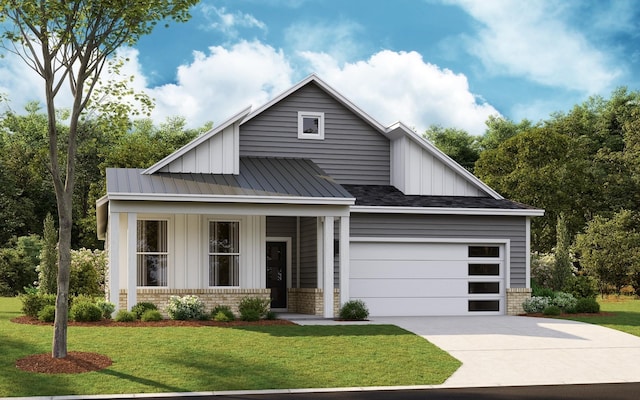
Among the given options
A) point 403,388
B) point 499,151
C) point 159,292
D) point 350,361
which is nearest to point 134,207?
point 159,292

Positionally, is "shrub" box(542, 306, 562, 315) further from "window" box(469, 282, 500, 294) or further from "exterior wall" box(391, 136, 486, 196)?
"exterior wall" box(391, 136, 486, 196)

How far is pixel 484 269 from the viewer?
23.9m

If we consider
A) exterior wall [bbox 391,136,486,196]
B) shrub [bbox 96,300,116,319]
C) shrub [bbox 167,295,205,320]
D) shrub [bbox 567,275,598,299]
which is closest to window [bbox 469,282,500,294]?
shrub [bbox 567,275,598,299]

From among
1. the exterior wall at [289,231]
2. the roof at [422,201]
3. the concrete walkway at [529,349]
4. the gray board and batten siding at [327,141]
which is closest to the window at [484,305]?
the concrete walkway at [529,349]

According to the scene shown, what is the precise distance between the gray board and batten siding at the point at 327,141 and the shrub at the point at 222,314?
625 centimetres

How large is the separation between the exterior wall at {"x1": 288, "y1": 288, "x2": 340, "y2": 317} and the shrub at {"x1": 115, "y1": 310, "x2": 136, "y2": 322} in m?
5.15

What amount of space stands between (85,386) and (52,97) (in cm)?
498

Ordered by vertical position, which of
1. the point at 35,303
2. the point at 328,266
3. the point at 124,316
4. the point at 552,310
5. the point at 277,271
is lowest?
the point at 552,310

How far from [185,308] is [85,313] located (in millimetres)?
2406

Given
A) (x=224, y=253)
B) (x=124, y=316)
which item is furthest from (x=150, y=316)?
(x=224, y=253)

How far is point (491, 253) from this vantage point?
2402cm

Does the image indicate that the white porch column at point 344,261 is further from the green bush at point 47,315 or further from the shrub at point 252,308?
the green bush at point 47,315

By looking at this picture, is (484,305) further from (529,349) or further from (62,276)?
(62,276)

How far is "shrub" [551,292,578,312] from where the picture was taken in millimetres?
23094
